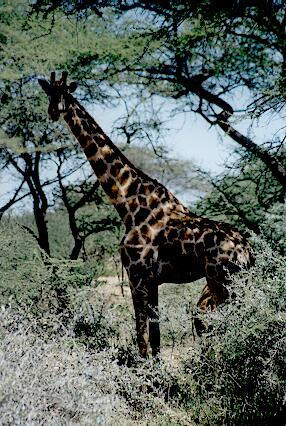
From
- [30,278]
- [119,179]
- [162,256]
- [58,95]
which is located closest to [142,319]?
[162,256]

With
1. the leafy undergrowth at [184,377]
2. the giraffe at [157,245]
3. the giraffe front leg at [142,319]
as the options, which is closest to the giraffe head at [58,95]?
the giraffe at [157,245]

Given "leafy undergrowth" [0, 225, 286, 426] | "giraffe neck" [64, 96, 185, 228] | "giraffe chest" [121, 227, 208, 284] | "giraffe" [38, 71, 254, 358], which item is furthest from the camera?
"giraffe neck" [64, 96, 185, 228]

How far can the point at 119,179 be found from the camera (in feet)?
20.2

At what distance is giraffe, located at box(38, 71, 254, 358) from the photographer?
561 centimetres

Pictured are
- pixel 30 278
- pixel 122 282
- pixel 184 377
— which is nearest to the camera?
pixel 184 377

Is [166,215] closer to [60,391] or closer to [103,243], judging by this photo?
[60,391]

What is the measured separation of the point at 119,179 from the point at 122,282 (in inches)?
131

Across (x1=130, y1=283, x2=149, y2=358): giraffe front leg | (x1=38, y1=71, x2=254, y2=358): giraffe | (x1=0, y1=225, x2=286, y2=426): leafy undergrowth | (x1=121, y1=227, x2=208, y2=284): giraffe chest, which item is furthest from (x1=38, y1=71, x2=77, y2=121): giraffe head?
(x1=0, y1=225, x2=286, y2=426): leafy undergrowth

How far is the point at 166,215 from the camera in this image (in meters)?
5.96

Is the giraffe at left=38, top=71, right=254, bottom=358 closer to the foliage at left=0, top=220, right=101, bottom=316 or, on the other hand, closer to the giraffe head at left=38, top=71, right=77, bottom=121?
the giraffe head at left=38, top=71, right=77, bottom=121

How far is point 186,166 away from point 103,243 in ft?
25.3

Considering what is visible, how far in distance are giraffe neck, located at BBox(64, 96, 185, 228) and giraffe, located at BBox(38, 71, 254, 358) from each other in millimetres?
11

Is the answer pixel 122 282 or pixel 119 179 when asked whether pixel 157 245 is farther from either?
pixel 122 282

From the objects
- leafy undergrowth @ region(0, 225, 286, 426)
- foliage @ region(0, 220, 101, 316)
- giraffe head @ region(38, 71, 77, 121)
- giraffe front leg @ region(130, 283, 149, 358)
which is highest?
giraffe head @ region(38, 71, 77, 121)
